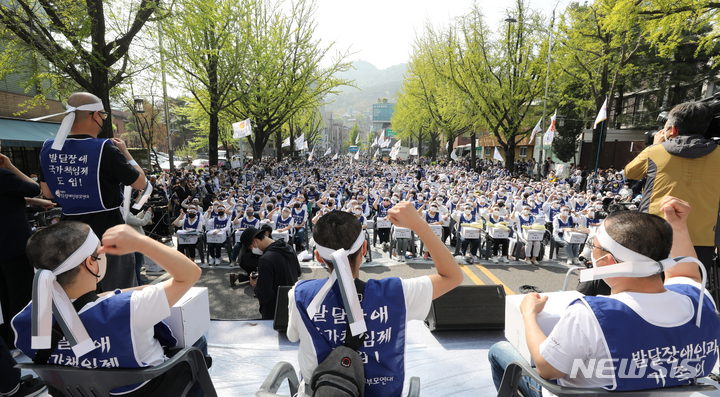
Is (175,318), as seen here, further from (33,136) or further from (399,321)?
(33,136)

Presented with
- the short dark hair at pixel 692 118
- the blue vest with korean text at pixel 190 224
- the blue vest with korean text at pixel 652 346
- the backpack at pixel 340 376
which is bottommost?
the blue vest with korean text at pixel 190 224

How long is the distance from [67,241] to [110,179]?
1497 mm

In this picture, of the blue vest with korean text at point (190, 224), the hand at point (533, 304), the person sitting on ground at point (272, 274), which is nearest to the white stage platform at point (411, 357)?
the person sitting on ground at point (272, 274)

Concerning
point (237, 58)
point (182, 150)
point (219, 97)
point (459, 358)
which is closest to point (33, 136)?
point (219, 97)

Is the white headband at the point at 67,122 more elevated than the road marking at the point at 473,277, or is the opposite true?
the white headband at the point at 67,122

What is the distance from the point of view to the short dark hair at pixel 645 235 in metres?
1.64

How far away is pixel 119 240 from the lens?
60.9 inches

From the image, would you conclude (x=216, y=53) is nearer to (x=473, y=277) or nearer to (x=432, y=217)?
(x=432, y=217)

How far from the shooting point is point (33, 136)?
16.5 metres

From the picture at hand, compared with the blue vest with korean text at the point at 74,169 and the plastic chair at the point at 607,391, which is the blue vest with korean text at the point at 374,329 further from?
the blue vest with korean text at the point at 74,169

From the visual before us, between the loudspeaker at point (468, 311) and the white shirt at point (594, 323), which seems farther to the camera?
the loudspeaker at point (468, 311)

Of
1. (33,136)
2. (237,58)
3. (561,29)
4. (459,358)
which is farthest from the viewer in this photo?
(561,29)

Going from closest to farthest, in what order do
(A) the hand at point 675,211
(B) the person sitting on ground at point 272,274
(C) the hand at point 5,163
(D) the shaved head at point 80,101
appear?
(A) the hand at point 675,211, (D) the shaved head at point 80,101, (C) the hand at point 5,163, (B) the person sitting on ground at point 272,274

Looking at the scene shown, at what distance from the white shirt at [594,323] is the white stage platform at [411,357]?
5.50ft
